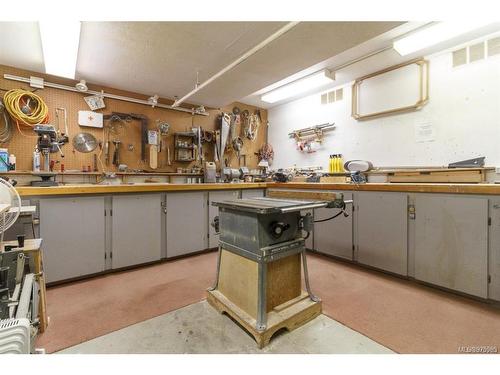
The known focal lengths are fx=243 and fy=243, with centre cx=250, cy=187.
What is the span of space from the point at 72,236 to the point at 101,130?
6.55 ft

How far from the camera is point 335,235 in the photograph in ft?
11.0

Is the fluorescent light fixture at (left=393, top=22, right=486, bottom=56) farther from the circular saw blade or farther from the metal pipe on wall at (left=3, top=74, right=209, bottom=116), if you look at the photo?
the circular saw blade

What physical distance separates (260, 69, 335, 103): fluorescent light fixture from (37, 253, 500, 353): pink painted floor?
2.98m

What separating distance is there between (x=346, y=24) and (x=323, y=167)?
2.81 meters

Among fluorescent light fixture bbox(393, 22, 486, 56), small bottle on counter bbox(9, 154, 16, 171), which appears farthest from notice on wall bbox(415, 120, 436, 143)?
small bottle on counter bbox(9, 154, 16, 171)

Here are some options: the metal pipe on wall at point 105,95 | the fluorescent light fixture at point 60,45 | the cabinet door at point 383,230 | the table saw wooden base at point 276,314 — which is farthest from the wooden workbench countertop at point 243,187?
the metal pipe on wall at point 105,95

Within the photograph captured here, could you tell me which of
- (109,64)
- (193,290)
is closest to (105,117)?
(109,64)

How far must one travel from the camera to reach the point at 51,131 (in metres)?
2.79

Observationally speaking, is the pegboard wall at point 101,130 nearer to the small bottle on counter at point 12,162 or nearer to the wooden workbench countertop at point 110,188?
the small bottle on counter at point 12,162

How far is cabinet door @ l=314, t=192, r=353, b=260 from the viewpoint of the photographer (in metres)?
3.21

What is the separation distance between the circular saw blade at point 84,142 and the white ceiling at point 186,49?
33.0 inches

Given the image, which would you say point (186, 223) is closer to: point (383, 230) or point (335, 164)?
point (383, 230)

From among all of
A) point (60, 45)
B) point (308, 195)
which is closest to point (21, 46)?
point (60, 45)
